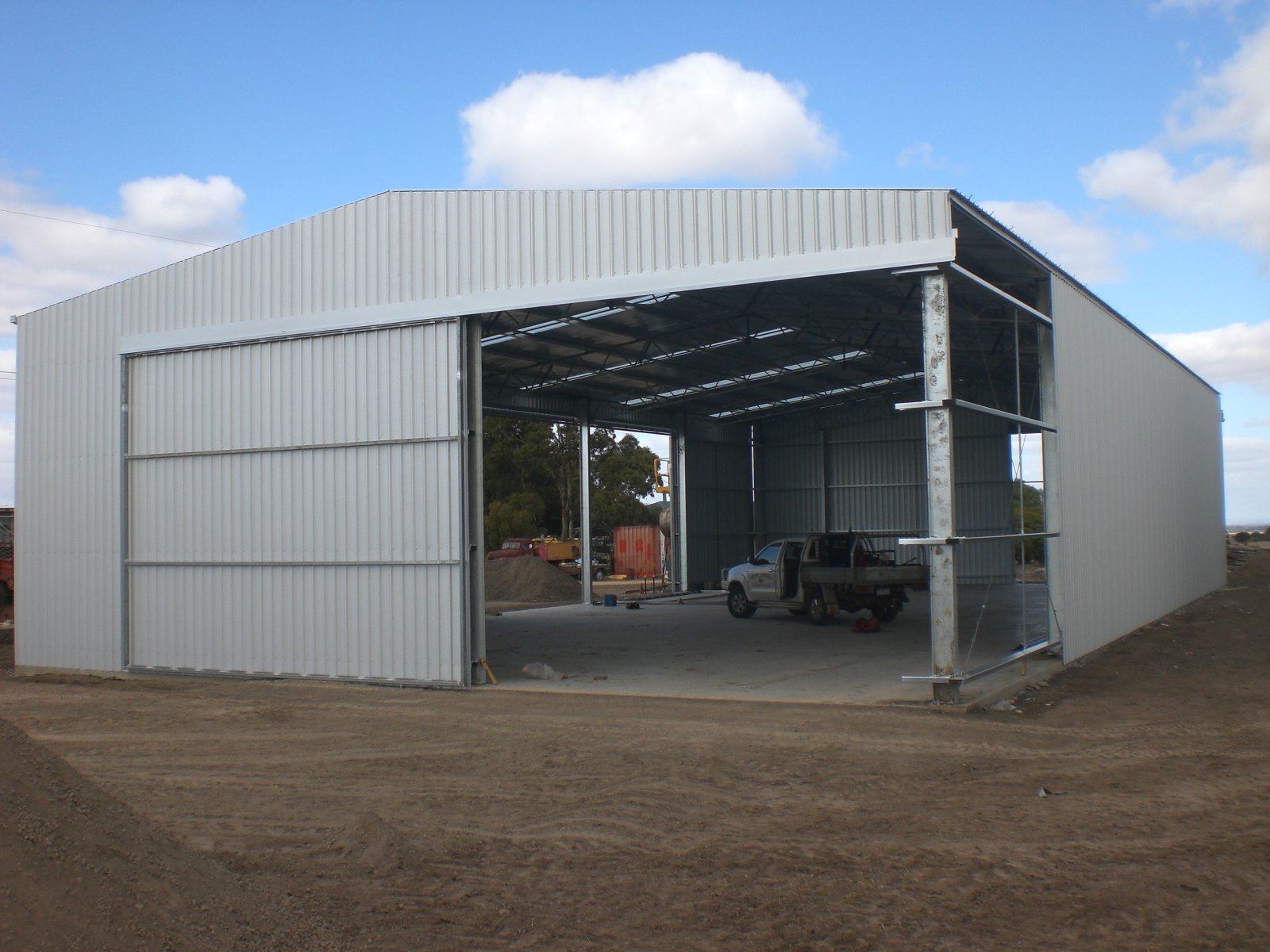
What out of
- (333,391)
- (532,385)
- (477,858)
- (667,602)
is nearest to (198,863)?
(477,858)

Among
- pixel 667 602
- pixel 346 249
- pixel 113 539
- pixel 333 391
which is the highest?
pixel 346 249

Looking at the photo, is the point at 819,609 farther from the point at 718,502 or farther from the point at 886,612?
the point at 718,502

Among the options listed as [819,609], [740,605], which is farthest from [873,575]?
[740,605]

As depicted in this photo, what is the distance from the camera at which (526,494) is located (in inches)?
2231

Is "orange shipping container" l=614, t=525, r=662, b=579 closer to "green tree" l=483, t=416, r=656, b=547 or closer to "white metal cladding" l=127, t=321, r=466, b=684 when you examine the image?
"green tree" l=483, t=416, r=656, b=547

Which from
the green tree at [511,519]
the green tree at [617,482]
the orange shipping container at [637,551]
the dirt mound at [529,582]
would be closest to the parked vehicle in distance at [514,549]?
the orange shipping container at [637,551]

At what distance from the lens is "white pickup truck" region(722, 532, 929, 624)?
21.4 metres

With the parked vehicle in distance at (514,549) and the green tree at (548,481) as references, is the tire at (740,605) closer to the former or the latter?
the parked vehicle in distance at (514,549)

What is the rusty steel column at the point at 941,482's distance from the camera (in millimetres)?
11906

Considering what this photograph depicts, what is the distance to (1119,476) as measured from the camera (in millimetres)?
18391

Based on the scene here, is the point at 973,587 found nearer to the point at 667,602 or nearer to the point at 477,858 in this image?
the point at 667,602

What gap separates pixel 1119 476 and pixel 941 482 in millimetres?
8048

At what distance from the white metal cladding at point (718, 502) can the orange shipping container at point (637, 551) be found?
377 inches

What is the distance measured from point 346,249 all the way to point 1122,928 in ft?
44.5
